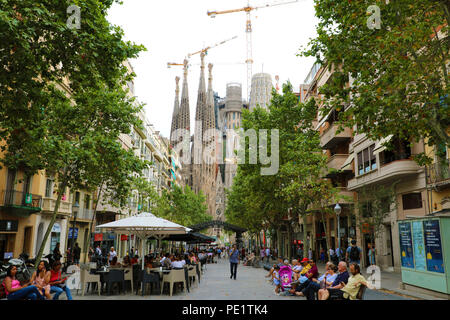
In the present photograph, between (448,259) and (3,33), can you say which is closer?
(3,33)

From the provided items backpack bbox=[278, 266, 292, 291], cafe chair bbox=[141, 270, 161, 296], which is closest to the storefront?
backpack bbox=[278, 266, 292, 291]

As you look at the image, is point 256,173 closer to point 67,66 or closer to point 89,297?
point 89,297

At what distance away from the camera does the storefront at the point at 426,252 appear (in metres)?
11.1

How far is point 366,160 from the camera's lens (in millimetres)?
25234

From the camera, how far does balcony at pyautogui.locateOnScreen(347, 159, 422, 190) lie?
20641mm

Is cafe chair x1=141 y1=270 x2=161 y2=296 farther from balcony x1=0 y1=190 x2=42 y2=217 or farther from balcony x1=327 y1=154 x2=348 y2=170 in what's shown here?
balcony x1=327 y1=154 x2=348 y2=170

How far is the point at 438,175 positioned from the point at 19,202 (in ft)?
82.6

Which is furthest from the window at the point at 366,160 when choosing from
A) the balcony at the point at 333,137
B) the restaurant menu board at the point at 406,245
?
the restaurant menu board at the point at 406,245

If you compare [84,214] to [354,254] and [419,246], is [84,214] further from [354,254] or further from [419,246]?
[419,246]

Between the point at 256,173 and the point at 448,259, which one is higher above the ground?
the point at 256,173

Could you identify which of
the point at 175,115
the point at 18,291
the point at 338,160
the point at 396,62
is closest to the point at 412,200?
the point at 338,160
